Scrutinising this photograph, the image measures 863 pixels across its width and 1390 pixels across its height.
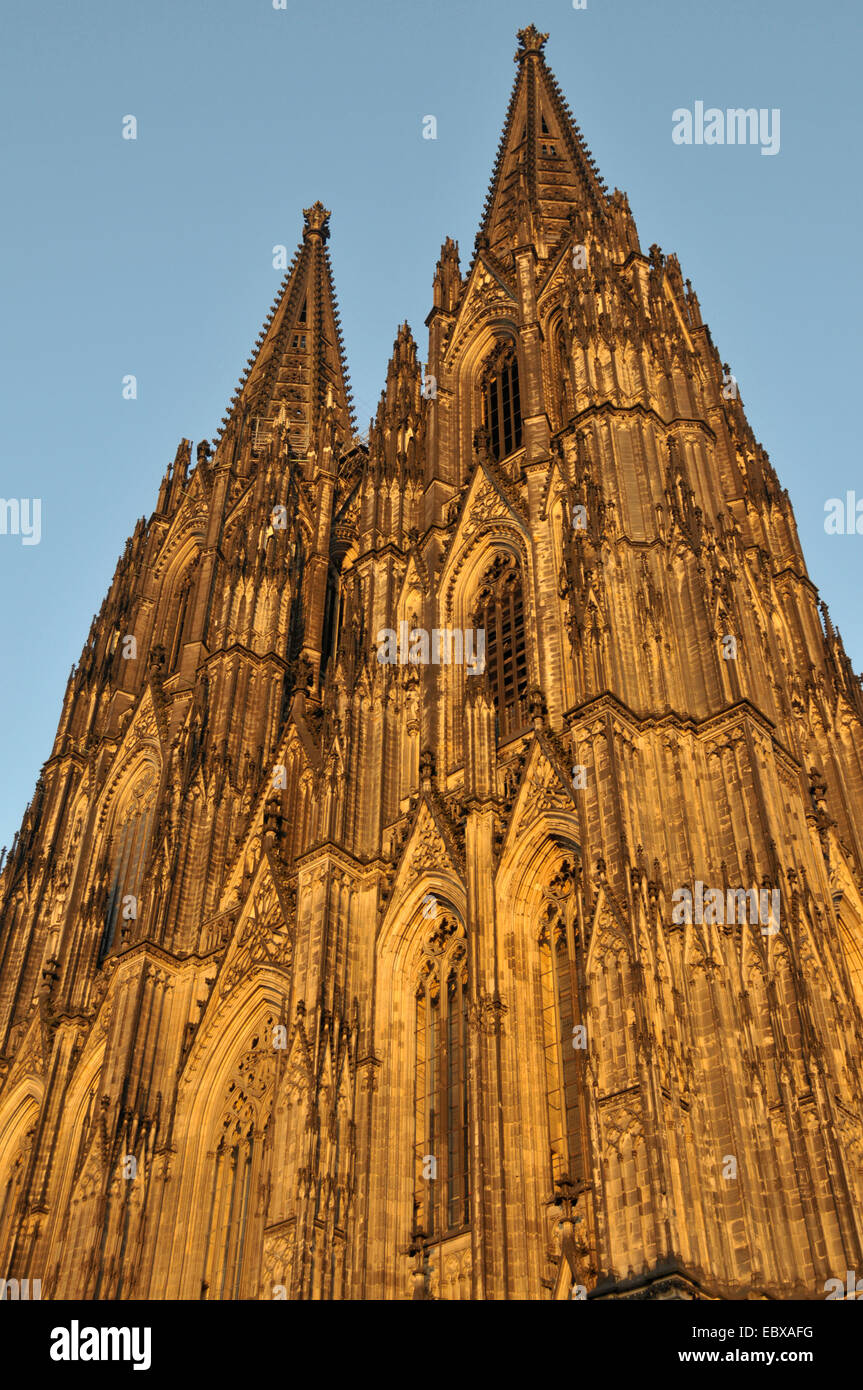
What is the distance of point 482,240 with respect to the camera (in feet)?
147

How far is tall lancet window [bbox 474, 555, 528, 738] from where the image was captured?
3108 cm

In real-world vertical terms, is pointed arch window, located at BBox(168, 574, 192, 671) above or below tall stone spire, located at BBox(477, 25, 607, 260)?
below

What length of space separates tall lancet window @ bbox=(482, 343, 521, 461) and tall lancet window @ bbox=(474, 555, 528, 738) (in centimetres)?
460

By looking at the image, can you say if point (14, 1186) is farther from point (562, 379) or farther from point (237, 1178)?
point (562, 379)

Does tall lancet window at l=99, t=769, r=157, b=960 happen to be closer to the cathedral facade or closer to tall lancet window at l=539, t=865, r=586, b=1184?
the cathedral facade

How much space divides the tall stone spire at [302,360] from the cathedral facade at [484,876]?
9638 mm

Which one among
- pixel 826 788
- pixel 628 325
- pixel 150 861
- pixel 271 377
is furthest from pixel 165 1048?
pixel 271 377

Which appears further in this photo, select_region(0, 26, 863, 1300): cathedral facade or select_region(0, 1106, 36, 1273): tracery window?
select_region(0, 1106, 36, 1273): tracery window

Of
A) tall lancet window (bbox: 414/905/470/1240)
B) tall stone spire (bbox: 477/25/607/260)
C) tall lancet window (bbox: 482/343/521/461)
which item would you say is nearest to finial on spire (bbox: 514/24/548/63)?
tall stone spire (bbox: 477/25/607/260)

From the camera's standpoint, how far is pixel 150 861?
3641 centimetres

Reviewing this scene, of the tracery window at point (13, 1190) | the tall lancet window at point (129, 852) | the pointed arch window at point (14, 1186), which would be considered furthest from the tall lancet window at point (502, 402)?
the tracery window at point (13, 1190)

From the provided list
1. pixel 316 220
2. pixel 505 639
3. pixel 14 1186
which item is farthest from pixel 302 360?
pixel 14 1186
